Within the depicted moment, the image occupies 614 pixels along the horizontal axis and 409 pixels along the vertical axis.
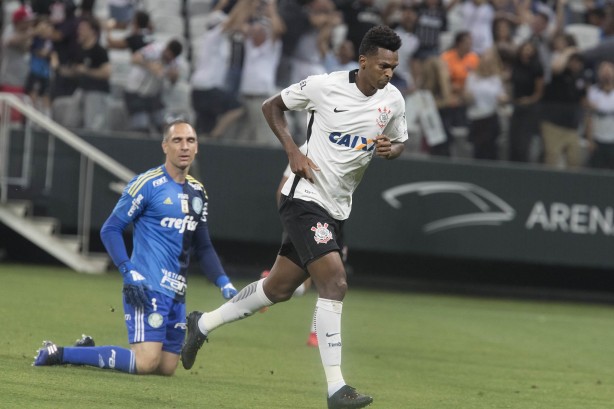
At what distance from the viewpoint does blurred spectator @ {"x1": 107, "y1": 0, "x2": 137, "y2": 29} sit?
18.3m

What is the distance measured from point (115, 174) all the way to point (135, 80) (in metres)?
1.55

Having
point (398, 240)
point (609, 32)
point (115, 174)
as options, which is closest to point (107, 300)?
point (115, 174)

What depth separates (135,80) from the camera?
650 inches

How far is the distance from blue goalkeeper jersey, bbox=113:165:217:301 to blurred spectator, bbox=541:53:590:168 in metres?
9.45

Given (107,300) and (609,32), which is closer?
(107,300)

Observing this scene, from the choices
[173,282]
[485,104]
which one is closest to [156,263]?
[173,282]

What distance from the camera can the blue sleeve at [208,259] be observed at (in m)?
8.48

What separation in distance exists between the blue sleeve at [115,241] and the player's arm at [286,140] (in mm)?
1272

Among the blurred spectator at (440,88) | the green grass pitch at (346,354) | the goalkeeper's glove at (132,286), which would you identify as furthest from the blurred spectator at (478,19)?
the goalkeeper's glove at (132,286)

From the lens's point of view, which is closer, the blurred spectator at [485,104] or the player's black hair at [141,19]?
the blurred spectator at [485,104]

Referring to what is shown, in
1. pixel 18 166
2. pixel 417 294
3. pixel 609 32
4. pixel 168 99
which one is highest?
pixel 609 32

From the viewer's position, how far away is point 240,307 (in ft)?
26.6

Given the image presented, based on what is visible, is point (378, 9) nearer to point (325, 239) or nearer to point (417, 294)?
point (417, 294)

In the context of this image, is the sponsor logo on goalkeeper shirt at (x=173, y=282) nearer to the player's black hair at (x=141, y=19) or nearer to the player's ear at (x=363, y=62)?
the player's ear at (x=363, y=62)
